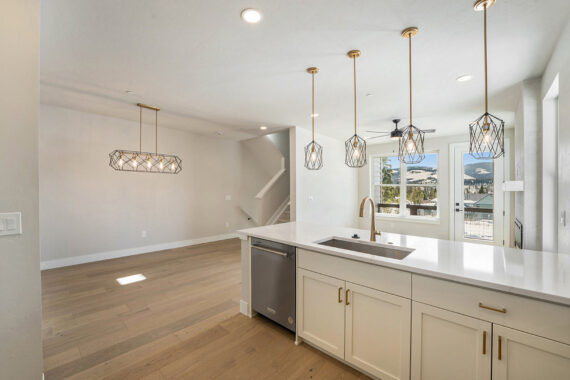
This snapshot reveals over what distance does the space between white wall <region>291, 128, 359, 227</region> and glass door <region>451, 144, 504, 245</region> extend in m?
2.38

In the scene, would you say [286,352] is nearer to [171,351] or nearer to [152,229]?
[171,351]

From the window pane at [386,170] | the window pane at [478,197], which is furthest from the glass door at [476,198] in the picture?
the window pane at [386,170]

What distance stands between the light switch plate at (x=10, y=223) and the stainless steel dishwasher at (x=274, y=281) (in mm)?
1638

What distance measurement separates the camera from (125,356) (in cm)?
196

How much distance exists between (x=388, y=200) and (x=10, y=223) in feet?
22.4

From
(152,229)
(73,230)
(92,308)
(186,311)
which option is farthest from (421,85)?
(73,230)

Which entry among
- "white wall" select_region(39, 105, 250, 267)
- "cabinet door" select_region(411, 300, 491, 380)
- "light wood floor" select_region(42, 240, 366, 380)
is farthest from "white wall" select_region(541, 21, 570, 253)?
"white wall" select_region(39, 105, 250, 267)

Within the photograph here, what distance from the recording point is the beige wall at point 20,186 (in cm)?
131

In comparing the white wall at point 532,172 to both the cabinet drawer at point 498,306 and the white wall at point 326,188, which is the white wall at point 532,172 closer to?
the cabinet drawer at point 498,306

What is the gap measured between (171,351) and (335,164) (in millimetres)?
5102

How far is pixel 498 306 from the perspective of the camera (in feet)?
3.88

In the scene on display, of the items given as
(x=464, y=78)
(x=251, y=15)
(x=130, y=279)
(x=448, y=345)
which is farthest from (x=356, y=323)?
(x=130, y=279)

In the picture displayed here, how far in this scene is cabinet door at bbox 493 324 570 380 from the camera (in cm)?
106

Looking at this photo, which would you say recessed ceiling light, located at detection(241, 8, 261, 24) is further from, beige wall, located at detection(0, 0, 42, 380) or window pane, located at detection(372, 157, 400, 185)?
window pane, located at detection(372, 157, 400, 185)
